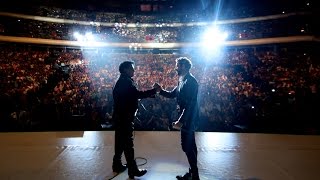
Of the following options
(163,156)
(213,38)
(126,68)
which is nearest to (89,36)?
(213,38)

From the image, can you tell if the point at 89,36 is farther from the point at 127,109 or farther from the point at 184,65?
the point at 184,65

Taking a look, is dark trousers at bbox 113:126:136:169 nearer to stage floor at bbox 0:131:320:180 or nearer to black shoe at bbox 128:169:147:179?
black shoe at bbox 128:169:147:179

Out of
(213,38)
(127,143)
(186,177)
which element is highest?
(213,38)

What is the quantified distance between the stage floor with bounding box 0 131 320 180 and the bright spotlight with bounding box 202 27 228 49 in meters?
16.1

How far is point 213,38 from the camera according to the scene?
70.9 ft

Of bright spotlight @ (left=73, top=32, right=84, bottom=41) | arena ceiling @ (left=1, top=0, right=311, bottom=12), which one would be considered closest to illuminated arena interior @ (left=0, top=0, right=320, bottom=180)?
bright spotlight @ (left=73, top=32, right=84, bottom=41)

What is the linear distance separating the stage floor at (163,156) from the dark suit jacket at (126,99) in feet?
2.44

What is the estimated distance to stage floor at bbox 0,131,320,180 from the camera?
Result: 3.60 m

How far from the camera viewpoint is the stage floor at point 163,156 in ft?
11.8

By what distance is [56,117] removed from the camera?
7254 millimetres

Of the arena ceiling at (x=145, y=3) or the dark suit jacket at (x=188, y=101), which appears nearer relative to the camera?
the dark suit jacket at (x=188, y=101)

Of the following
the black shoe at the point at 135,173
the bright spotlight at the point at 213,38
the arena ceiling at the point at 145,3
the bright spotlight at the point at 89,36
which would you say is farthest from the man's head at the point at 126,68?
the arena ceiling at the point at 145,3

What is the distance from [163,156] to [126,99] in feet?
4.49

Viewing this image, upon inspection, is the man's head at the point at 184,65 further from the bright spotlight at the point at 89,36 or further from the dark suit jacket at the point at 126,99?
the bright spotlight at the point at 89,36
